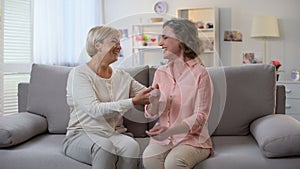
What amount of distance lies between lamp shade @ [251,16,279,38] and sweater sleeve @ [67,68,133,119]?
2965 millimetres

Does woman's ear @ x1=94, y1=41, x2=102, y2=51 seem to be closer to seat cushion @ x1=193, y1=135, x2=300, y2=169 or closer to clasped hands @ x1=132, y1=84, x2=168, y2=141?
clasped hands @ x1=132, y1=84, x2=168, y2=141

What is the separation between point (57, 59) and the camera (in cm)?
397

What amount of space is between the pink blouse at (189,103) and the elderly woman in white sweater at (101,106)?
4.5 inches

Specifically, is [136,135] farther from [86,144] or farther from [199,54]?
A: [199,54]

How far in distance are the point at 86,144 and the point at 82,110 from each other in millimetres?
199

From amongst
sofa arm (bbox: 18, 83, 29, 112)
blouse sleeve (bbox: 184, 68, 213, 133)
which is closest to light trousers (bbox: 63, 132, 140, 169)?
blouse sleeve (bbox: 184, 68, 213, 133)

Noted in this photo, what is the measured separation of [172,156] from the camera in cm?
170

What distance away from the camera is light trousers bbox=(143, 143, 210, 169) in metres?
1.67

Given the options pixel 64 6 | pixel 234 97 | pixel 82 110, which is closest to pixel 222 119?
pixel 234 97

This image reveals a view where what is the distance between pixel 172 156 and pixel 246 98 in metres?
0.75

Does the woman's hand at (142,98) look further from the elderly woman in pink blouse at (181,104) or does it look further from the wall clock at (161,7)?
the wall clock at (161,7)

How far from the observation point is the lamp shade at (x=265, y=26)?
4.35 m

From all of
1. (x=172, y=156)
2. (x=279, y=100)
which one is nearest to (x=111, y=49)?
(x=172, y=156)

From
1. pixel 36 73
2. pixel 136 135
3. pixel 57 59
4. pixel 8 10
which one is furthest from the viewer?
pixel 57 59
